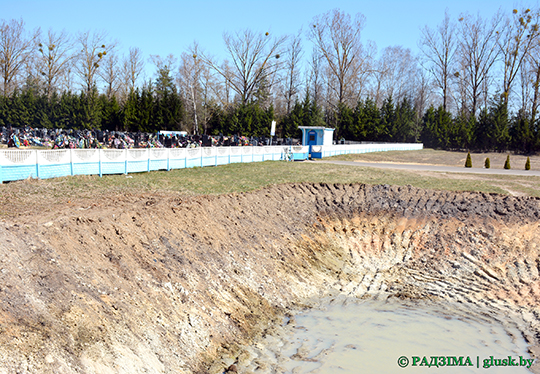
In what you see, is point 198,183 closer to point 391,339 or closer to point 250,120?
point 391,339

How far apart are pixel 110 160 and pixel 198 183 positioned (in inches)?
157

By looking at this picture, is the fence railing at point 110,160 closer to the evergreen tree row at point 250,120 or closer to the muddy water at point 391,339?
the muddy water at point 391,339

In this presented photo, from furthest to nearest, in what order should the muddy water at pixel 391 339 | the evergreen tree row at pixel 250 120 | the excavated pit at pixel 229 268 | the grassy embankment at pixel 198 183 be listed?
the evergreen tree row at pixel 250 120
the grassy embankment at pixel 198 183
the muddy water at pixel 391 339
the excavated pit at pixel 229 268

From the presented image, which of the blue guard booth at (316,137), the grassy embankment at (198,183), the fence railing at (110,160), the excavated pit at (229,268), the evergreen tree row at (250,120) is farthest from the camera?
the evergreen tree row at (250,120)

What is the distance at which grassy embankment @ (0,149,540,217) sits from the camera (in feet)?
36.5

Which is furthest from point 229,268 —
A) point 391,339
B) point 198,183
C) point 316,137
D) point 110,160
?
point 316,137

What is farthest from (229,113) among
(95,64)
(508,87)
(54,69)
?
(508,87)

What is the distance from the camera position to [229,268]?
30.1ft

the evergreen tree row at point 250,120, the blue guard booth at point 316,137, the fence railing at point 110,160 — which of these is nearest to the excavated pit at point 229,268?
the fence railing at point 110,160

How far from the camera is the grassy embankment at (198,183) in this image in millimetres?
11125

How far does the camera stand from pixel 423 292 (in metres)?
10.2

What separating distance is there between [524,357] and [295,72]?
6221 cm

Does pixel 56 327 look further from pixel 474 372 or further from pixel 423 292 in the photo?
pixel 423 292

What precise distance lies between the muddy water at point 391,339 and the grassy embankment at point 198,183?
6581mm
